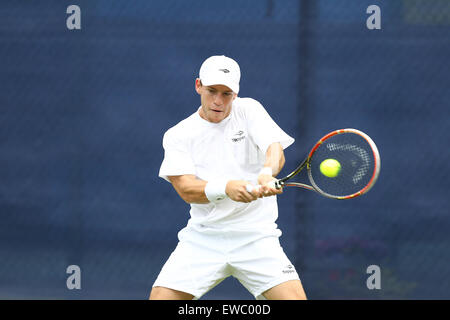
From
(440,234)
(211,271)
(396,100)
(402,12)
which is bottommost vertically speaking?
(211,271)

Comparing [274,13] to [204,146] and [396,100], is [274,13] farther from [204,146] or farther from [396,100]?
[204,146]

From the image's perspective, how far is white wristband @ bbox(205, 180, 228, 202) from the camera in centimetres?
336

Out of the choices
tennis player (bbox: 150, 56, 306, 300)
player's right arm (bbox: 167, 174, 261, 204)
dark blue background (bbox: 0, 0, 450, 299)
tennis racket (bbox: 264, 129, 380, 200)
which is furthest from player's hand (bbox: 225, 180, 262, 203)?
dark blue background (bbox: 0, 0, 450, 299)

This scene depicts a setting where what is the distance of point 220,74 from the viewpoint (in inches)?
136

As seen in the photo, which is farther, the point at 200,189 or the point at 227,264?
the point at 227,264

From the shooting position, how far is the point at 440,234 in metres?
4.67

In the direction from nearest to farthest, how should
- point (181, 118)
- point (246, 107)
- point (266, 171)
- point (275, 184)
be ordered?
1. point (275, 184)
2. point (266, 171)
3. point (246, 107)
4. point (181, 118)

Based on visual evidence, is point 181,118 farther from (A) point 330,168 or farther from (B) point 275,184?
(B) point 275,184

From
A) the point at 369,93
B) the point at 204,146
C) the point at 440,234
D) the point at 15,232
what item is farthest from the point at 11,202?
the point at 440,234

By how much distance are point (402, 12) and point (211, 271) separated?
1.99 meters

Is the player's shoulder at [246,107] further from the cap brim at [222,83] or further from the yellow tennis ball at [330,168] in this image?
the yellow tennis ball at [330,168]

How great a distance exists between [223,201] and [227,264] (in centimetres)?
26

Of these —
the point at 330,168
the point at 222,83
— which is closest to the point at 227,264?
the point at 330,168

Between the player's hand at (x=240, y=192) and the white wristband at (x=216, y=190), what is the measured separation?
0.09 feet
